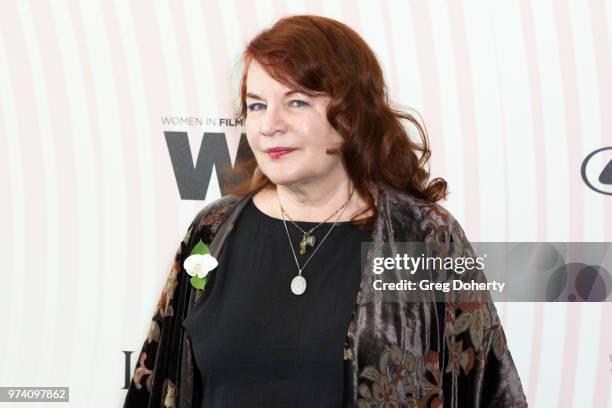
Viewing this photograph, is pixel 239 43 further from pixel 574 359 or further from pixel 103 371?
pixel 574 359

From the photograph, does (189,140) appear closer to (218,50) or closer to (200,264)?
(218,50)

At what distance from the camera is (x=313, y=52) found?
1.36 meters

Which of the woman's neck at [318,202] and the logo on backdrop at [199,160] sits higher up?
the logo on backdrop at [199,160]

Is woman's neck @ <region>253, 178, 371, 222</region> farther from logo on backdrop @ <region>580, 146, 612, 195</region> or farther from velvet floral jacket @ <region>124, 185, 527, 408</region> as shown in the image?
logo on backdrop @ <region>580, 146, 612, 195</region>

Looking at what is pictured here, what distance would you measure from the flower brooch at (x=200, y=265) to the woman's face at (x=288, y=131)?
214 millimetres

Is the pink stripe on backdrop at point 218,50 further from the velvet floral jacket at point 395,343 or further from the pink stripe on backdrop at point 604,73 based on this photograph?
the pink stripe on backdrop at point 604,73

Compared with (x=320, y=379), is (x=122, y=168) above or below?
above

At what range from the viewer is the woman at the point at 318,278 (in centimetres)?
134

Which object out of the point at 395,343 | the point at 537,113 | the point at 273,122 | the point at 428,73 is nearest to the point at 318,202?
the point at 273,122

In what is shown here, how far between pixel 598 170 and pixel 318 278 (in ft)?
2.38

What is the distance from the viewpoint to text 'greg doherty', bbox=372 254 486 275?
1.40m

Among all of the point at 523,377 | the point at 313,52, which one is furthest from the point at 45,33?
the point at 523,377

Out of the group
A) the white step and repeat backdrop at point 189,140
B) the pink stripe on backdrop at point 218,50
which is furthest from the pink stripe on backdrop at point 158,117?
the pink stripe on backdrop at point 218,50

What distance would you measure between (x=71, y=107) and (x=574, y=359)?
50.1 inches
